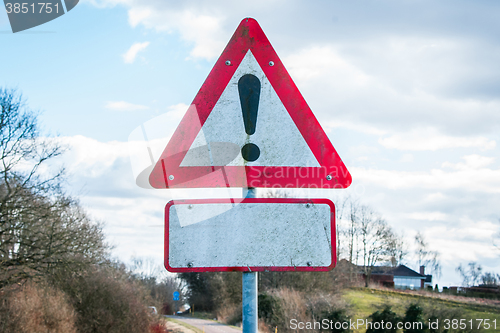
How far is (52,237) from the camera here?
15844 millimetres

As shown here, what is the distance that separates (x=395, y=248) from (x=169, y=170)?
4641 centimetres

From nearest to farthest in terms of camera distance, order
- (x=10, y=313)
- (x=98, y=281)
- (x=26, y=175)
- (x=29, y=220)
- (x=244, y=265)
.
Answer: (x=244, y=265) → (x=10, y=313) → (x=29, y=220) → (x=26, y=175) → (x=98, y=281)

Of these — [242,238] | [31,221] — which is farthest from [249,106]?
[31,221]

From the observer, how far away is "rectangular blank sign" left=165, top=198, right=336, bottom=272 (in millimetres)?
1884

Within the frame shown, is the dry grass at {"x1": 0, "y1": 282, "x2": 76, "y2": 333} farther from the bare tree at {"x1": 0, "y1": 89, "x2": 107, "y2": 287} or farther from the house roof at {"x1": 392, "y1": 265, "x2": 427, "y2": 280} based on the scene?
the house roof at {"x1": 392, "y1": 265, "x2": 427, "y2": 280}

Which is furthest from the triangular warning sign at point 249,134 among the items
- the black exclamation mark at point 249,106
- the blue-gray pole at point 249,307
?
the blue-gray pole at point 249,307

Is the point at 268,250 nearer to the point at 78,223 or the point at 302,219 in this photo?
the point at 302,219

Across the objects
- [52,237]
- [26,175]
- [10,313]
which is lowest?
[10,313]

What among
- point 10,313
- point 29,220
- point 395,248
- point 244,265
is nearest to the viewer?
point 244,265

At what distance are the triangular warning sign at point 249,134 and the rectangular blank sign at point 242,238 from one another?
5.0 inches

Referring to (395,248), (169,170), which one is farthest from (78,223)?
(395,248)

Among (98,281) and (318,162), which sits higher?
(318,162)

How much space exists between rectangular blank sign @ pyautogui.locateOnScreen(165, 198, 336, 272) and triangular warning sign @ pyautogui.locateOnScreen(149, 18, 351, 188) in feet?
0.42

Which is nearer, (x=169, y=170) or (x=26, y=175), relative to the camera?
(x=169, y=170)
